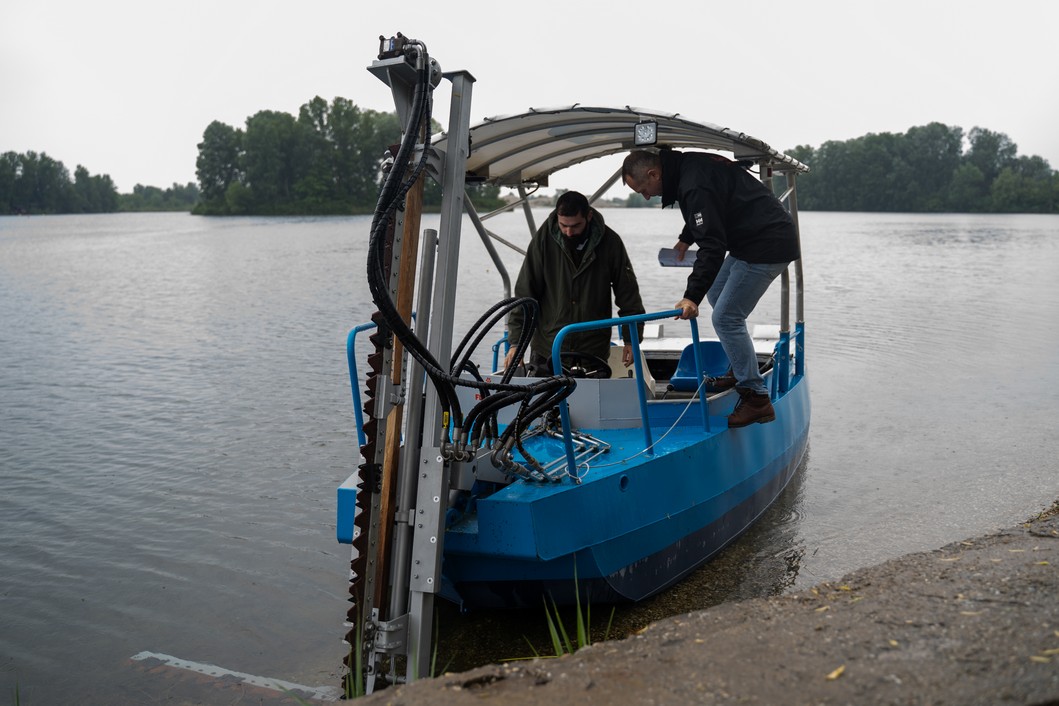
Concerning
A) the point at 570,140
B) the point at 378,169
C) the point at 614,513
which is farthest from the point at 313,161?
the point at 614,513

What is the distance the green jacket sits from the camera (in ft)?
21.1

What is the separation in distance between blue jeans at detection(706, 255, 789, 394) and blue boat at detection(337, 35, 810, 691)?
13.4 inches

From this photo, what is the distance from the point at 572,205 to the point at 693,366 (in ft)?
6.10

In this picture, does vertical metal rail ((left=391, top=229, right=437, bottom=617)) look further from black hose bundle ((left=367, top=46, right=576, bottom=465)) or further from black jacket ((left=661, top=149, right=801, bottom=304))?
black jacket ((left=661, top=149, right=801, bottom=304))

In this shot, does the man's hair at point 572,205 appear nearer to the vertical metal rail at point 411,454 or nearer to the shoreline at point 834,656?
the vertical metal rail at point 411,454

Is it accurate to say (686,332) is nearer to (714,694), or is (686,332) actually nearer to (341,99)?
(714,694)

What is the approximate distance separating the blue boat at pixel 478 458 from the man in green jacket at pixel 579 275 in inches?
17.0

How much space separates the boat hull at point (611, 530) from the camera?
4.57m

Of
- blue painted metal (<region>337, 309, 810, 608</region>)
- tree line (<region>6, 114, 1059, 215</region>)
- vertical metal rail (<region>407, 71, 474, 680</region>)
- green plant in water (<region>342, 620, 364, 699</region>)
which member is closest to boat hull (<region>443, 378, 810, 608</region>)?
blue painted metal (<region>337, 309, 810, 608</region>)

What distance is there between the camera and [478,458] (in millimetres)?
4883

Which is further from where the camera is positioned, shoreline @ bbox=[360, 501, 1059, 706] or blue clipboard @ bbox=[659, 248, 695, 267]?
blue clipboard @ bbox=[659, 248, 695, 267]

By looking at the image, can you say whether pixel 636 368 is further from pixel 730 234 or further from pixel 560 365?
pixel 730 234

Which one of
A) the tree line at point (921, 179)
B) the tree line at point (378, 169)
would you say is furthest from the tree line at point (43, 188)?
the tree line at point (921, 179)

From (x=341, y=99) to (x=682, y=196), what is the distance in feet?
297
